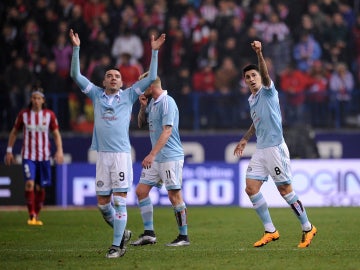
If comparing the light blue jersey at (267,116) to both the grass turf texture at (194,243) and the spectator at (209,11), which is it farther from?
the spectator at (209,11)

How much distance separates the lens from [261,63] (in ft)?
39.0

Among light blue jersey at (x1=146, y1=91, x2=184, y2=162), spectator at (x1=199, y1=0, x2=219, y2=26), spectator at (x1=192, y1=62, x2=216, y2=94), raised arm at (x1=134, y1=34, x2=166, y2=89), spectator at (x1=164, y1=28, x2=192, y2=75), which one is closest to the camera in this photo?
raised arm at (x1=134, y1=34, x2=166, y2=89)

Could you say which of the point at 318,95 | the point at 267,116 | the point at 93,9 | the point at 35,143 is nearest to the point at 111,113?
the point at 267,116

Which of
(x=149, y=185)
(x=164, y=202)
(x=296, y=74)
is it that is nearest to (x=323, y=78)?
(x=296, y=74)

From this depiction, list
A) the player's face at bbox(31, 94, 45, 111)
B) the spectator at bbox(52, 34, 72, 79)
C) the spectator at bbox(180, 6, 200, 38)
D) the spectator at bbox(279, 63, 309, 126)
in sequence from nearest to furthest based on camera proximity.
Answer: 1. the player's face at bbox(31, 94, 45, 111)
2. the spectator at bbox(279, 63, 309, 126)
3. the spectator at bbox(52, 34, 72, 79)
4. the spectator at bbox(180, 6, 200, 38)

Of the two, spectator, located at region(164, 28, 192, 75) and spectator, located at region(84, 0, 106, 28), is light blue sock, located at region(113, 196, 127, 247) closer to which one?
spectator, located at region(164, 28, 192, 75)

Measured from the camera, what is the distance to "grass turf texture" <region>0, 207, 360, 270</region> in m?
10.9

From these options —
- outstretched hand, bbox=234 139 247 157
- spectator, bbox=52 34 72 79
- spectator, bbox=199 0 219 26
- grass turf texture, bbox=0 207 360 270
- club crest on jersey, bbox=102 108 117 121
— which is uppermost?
spectator, bbox=199 0 219 26

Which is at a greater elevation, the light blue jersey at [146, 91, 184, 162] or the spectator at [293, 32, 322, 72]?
the spectator at [293, 32, 322, 72]

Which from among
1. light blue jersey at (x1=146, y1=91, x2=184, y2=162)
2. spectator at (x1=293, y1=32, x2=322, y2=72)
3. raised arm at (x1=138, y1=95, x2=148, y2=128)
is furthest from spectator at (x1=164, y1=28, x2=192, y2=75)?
light blue jersey at (x1=146, y1=91, x2=184, y2=162)

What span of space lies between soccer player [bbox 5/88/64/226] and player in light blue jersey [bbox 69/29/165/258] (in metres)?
6.09

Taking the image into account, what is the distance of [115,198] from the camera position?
11.6 m

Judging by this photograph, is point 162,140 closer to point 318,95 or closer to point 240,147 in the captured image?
point 240,147

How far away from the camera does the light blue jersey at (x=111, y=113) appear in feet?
38.2
